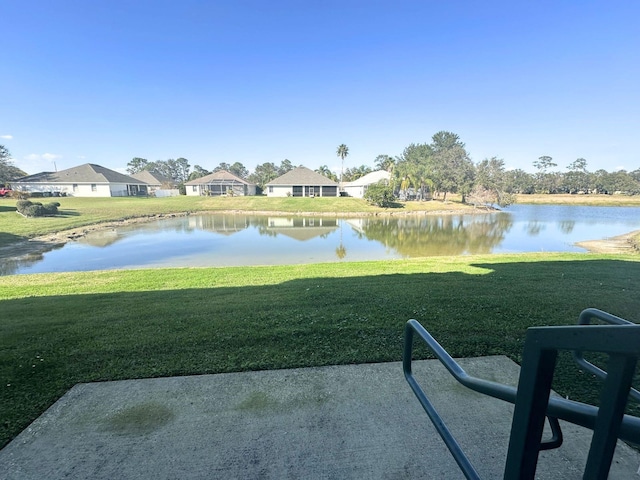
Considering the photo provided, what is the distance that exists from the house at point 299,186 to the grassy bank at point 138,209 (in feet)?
23.6

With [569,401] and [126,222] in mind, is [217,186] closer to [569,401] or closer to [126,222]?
[126,222]

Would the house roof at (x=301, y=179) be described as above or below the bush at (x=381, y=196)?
above

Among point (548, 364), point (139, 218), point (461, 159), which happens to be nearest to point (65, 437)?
point (548, 364)

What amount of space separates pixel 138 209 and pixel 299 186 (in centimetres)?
2283

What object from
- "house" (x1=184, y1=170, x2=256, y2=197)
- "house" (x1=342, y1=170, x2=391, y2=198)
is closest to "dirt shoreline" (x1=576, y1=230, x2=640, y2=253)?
"house" (x1=342, y1=170, x2=391, y2=198)

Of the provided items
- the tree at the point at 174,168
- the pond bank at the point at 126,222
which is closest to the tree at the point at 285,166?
the tree at the point at 174,168

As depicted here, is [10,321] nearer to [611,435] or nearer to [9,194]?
[611,435]

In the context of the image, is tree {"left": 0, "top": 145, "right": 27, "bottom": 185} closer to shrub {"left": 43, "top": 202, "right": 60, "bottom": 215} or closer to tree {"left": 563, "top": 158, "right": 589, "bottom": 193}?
shrub {"left": 43, "top": 202, "right": 60, "bottom": 215}

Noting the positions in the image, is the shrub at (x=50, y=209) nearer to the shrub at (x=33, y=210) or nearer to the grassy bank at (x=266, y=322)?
the shrub at (x=33, y=210)

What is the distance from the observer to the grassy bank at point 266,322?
10.5 feet

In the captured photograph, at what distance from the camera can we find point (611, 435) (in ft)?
2.63

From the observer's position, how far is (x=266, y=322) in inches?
170

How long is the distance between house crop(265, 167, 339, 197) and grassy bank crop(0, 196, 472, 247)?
718 centimetres

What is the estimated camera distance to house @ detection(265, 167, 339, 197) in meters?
48.1
